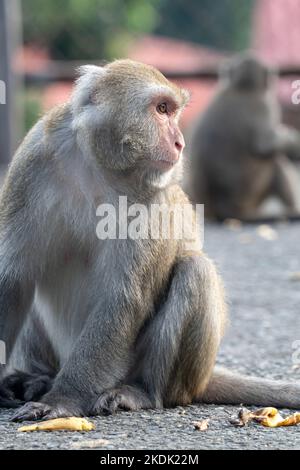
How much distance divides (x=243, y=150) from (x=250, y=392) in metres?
7.27

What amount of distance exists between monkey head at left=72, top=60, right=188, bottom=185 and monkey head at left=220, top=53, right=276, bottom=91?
7193mm

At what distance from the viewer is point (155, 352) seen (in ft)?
14.8

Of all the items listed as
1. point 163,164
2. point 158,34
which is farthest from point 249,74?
point 158,34

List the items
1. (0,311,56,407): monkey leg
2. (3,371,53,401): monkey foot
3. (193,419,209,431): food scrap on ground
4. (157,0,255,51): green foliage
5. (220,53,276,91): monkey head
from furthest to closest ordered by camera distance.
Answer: (157,0,255,51): green foliage, (220,53,276,91): monkey head, (0,311,56,407): monkey leg, (3,371,53,401): monkey foot, (193,419,209,431): food scrap on ground

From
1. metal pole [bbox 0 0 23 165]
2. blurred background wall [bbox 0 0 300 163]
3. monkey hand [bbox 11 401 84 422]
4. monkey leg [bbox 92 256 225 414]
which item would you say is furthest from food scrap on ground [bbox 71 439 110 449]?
blurred background wall [bbox 0 0 300 163]

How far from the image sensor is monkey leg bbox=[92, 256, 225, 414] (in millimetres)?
4477

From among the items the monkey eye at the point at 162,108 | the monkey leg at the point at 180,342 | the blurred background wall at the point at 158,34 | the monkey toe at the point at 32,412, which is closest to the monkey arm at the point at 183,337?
the monkey leg at the point at 180,342

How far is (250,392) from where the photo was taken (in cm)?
469

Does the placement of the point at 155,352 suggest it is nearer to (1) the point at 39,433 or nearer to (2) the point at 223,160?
(1) the point at 39,433

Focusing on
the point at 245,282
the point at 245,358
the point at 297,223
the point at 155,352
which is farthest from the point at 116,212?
the point at 297,223

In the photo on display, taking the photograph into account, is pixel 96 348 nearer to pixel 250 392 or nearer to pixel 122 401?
pixel 122 401

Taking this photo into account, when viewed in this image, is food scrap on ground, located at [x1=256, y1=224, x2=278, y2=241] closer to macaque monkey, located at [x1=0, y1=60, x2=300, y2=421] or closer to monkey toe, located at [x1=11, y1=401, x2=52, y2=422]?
macaque monkey, located at [x1=0, y1=60, x2=300, y2=421]
